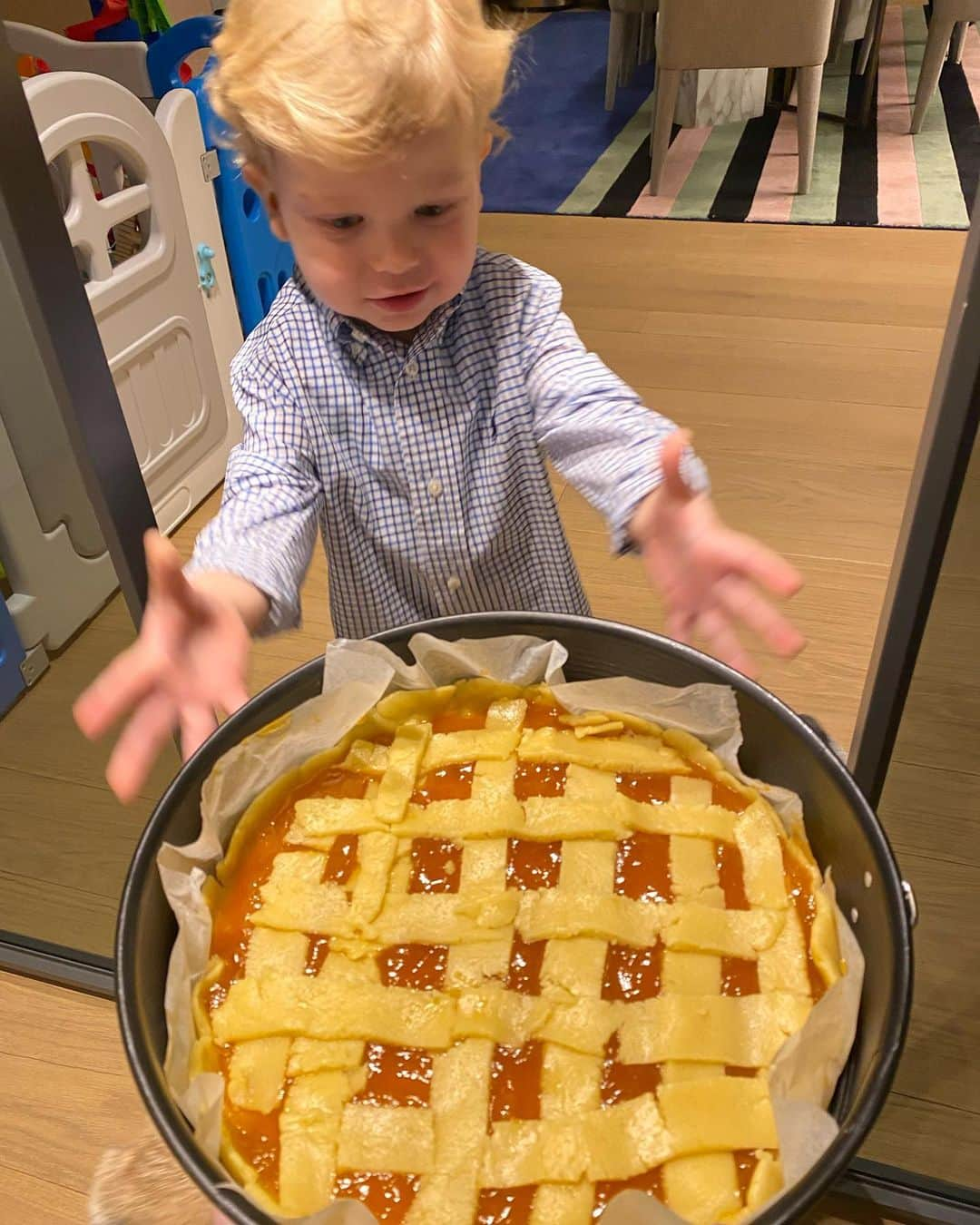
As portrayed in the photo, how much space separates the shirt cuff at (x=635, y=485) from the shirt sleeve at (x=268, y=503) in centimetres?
21

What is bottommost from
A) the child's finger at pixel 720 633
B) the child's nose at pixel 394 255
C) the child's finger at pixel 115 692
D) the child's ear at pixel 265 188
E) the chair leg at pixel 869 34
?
the chair leg at pixel 869 34

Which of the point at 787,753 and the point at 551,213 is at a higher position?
the point at 787,753

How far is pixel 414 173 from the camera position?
56 cm

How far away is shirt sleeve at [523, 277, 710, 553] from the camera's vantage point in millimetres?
635

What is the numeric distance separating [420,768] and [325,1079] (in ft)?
0.66

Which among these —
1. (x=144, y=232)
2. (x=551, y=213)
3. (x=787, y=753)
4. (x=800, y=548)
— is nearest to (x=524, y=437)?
(x=787, y=753)

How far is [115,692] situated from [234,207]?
1315mm

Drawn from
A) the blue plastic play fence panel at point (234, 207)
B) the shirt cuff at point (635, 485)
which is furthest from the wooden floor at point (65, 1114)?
the blue plastic play fence panel at point (234, 207)

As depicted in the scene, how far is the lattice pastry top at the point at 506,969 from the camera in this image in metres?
0.49

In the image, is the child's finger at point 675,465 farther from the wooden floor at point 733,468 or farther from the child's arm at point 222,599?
the wooden floor at point 733,468

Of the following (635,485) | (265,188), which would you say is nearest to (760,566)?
(635,485)

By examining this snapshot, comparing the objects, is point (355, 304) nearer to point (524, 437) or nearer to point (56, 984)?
point (524, 437)

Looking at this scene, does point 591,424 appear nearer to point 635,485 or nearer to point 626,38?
point 635,485

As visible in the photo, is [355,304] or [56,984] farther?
[56,984]
